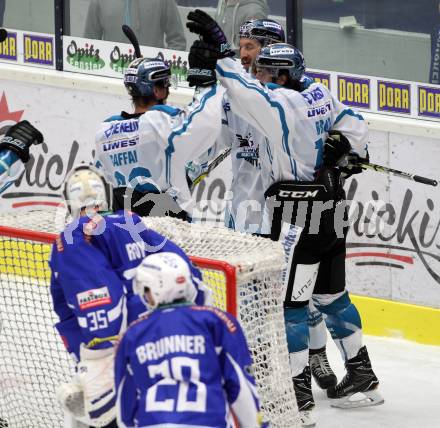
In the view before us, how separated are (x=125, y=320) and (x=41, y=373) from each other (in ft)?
4.57

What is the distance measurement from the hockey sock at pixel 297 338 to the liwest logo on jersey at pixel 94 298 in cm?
161

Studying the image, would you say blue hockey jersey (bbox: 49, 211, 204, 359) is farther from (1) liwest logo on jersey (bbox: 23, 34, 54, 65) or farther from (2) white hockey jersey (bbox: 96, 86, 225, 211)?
(1) liwest logo on jersey (bbox: 23, 34, 54, 65)

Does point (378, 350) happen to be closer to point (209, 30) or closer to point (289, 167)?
point (289, 167)

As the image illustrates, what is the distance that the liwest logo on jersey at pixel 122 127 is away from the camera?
5.48 m

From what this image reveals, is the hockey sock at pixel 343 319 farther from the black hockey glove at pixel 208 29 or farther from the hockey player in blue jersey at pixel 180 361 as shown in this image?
the hockey player in blue jersey at pixel 180 361

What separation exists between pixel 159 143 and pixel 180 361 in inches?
79.5

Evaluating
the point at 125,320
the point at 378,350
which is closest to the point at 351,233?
the point at 378,350

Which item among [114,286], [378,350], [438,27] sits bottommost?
[378,350]

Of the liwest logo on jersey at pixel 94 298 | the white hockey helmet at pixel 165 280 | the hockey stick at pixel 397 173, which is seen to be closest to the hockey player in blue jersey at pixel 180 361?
the white hockey helmet at pixel 165 280

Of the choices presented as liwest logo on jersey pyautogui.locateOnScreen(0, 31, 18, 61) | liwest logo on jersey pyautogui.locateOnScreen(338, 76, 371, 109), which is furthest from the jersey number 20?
liwest logo on jersey pyautogui.locateOnScreen(0, 31, 18, 61)

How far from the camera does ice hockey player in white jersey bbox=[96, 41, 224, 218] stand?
5.36 m

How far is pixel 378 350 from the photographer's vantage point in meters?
6.65

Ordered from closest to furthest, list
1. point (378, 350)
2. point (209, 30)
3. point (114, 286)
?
point (114, 286) → point (209, 30) → point (378, 350)

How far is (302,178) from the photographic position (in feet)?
18.0
